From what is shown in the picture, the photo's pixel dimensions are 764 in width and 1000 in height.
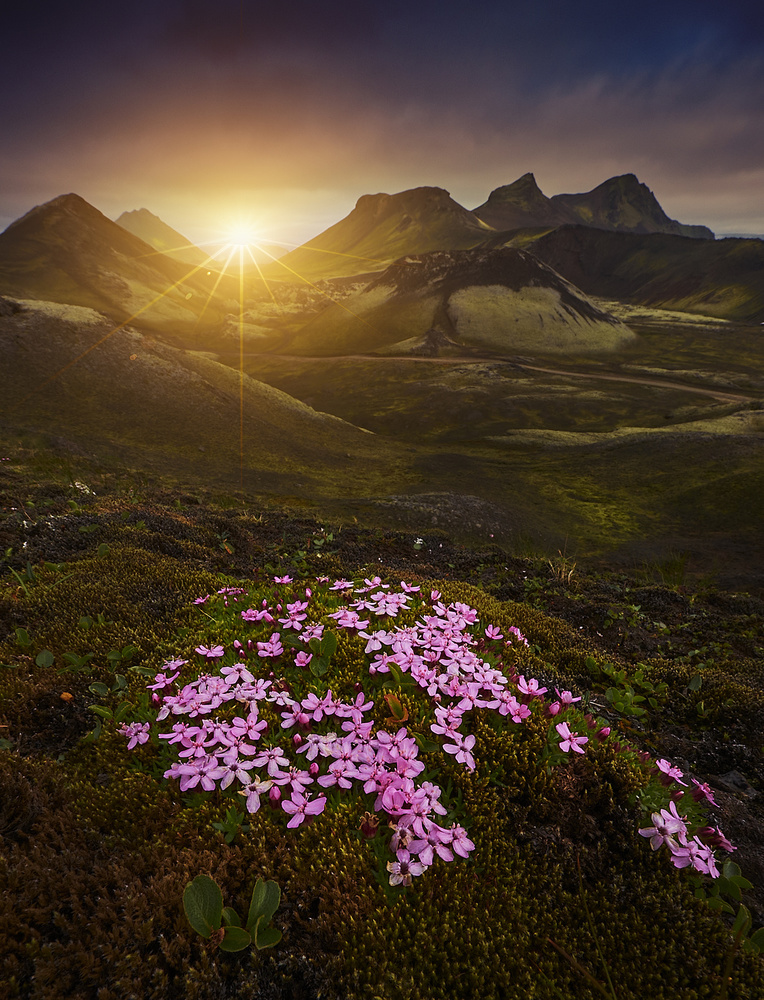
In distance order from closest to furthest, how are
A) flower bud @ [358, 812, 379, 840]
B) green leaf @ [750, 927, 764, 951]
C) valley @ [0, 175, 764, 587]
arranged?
green leaf @ [750, 927, 764, 951] < flower bud @ [358, 812, 379, 840] < valley @ [0, 175, 764, 587]

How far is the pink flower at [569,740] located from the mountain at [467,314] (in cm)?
9200

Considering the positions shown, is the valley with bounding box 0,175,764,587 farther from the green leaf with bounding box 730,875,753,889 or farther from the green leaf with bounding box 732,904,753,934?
the green leaf with bounding box 732,904,753,934

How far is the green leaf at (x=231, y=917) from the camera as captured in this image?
2.24 metres

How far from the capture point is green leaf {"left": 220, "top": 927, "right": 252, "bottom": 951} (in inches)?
83.6

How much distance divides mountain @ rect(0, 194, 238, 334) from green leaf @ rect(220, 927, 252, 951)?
120m

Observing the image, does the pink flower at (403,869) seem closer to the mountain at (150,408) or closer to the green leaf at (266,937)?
the green leaf at (266,937)

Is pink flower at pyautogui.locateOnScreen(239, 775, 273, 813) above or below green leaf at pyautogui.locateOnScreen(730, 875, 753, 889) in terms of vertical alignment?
above

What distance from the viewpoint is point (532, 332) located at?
100625mm

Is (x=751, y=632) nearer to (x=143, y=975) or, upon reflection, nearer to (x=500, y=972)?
(x=500, y=972)

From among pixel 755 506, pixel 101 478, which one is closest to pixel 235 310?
pixel 101 478

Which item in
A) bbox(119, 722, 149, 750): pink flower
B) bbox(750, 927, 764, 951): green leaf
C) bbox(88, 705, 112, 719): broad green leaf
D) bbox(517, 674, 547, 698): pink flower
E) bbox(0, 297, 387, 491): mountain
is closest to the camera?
bbox(750, 927, 764, 951): green leaf

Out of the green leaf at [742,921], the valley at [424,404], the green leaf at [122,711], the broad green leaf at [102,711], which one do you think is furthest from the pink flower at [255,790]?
the valley at [424,404]

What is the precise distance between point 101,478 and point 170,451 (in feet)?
28.6

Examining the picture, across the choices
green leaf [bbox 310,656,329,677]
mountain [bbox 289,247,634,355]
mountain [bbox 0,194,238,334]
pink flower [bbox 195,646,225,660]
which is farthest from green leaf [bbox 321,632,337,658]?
mountain [bbox 0,194,238,334]
